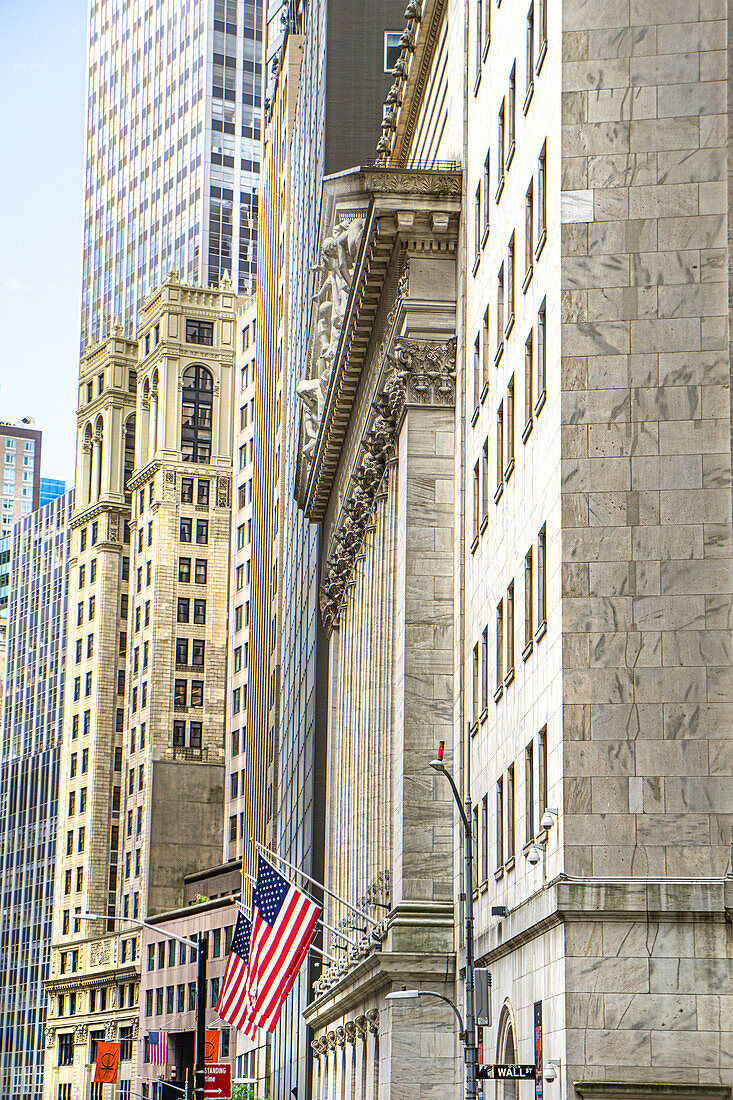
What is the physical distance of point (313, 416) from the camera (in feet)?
286

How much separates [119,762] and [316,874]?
3709 inches

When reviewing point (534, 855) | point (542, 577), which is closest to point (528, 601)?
point (542, 577)

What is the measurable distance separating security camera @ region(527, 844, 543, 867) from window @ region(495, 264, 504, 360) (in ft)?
45.4

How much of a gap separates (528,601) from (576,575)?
503cm

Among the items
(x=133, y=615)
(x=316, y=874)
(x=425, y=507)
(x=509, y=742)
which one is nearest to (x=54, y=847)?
(x=133, y=615)

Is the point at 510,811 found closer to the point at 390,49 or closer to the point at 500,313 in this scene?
the point at 500,313

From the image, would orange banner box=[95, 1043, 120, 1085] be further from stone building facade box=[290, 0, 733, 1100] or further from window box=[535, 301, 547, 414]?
window box=[535, 301, 547, 414]

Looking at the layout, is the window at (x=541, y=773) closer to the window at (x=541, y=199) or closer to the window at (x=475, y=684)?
the window at (x=541, y=199)

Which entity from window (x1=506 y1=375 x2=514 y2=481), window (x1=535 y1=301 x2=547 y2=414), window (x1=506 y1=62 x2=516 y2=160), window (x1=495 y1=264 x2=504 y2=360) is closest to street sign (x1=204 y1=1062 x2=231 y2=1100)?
window (x1=506 y1=375 x2=514 y2=481)

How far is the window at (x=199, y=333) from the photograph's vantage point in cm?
17475

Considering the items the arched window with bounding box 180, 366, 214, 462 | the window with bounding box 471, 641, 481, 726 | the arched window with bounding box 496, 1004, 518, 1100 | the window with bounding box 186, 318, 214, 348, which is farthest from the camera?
the window with bounding box 186, 318, 214, 348

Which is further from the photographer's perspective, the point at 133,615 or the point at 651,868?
the point at 133,615

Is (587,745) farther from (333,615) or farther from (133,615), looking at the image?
(133,615)

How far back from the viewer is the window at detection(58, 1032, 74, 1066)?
176m
